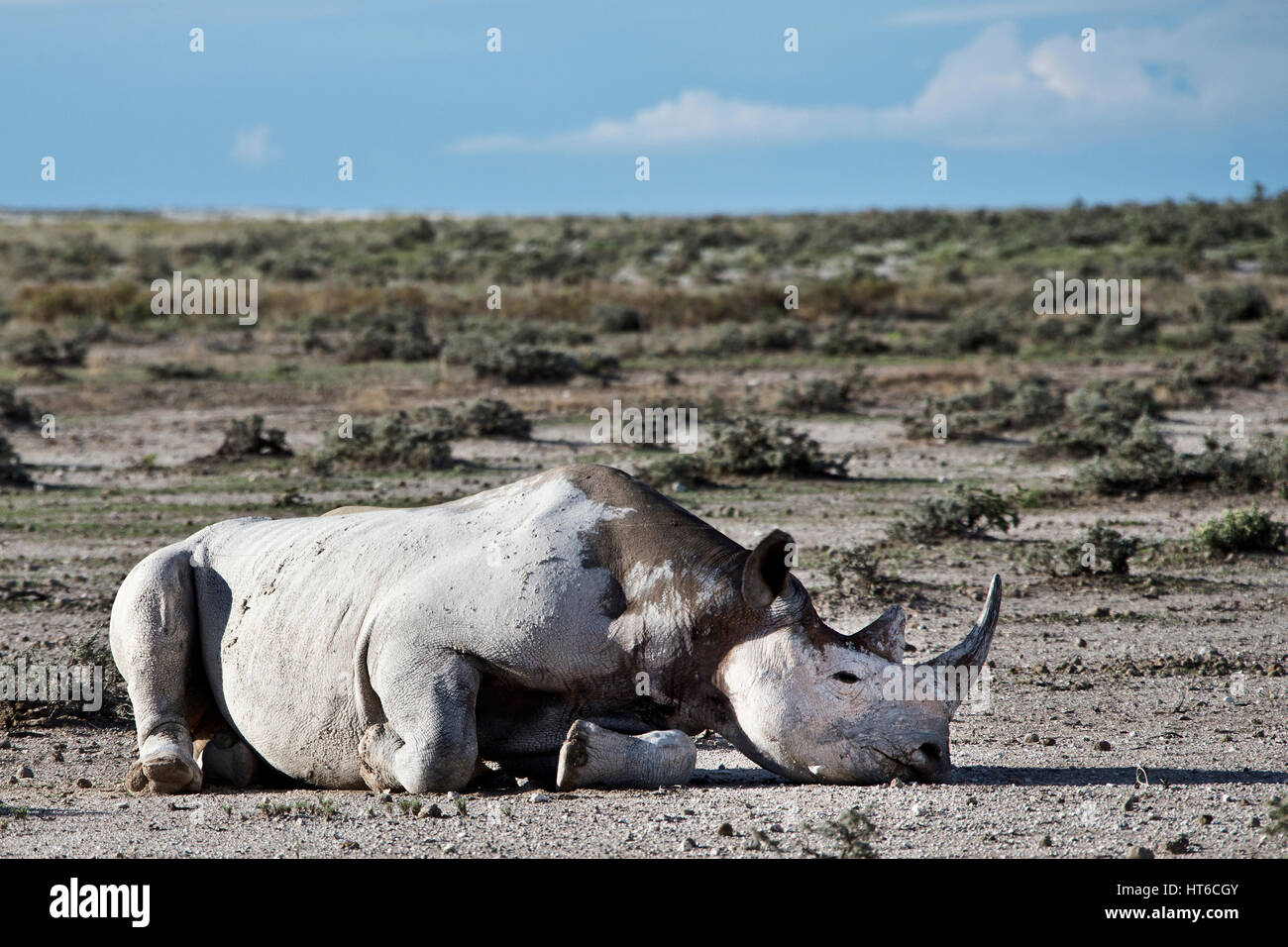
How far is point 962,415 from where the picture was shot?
2016 centimetres

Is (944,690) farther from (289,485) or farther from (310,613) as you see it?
(289,485)

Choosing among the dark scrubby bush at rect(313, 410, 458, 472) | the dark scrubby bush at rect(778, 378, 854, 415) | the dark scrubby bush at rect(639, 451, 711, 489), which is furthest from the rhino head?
the dark scrubby bush at rect(778, 378, 854, 415)

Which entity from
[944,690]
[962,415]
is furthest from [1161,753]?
[962,415]

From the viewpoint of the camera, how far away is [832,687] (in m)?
6.06

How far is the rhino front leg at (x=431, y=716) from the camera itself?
6367 millimetres

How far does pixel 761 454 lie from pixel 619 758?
1111cm

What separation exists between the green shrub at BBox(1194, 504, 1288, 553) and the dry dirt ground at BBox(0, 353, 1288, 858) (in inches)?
9.0

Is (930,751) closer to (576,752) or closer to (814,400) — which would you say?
(576,752)

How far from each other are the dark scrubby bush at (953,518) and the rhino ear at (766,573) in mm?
7751

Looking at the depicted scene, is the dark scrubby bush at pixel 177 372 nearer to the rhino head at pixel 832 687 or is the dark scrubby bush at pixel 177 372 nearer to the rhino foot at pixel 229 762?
the rhino foot at pixel 229 762

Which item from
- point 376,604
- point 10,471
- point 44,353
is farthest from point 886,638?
point 44,353

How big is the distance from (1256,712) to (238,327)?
93.5 ft

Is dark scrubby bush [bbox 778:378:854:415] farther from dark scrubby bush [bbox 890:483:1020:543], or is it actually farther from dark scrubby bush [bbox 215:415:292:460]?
dark scrubby bush [bbox 890:483:1020:543]

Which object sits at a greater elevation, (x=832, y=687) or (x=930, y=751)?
(x=832, y=687)
